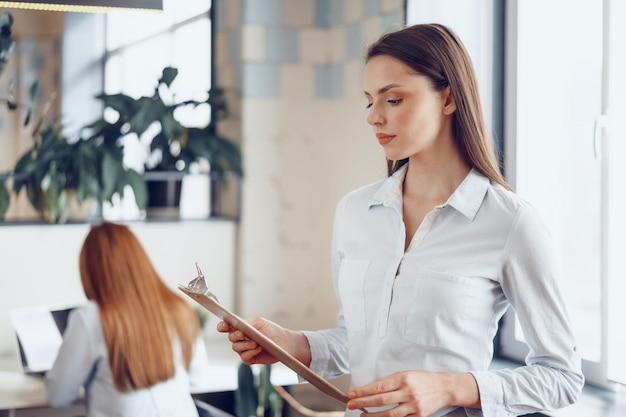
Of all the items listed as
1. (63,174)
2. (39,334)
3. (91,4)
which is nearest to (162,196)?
(63,174)

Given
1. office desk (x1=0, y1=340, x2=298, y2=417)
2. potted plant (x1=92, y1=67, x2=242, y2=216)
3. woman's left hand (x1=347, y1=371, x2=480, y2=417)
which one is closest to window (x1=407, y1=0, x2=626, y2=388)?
office desk (x1=0, y1=340, x2=298, y2=417)

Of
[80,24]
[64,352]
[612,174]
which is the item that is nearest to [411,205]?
[612,174]

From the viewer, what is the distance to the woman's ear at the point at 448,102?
137 centimetres

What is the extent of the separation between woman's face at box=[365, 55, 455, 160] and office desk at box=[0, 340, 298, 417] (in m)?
1.57

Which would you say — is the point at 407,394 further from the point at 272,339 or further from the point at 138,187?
the point at 138,187

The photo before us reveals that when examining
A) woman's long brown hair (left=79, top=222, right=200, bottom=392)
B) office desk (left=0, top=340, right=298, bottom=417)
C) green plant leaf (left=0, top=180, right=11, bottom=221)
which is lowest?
office desk (left=0, top=340, right=298, bottom=417)

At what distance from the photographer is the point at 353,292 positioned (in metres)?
1.40

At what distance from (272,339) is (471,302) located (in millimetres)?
346

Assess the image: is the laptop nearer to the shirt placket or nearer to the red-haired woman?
the red-haired woman

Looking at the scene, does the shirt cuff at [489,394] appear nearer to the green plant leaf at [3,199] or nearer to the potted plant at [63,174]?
the potted plant at [63,174]

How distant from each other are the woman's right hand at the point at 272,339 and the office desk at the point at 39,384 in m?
1.31

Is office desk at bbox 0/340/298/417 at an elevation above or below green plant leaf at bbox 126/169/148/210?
below

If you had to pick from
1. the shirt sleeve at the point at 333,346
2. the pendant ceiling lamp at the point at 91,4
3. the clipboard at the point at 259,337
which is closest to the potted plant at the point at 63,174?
the pendant ceiling lamp at the point at 91,4

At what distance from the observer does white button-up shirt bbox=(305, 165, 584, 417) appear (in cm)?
129
